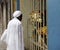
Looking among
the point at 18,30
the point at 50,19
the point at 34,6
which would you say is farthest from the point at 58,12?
the point at 34,6

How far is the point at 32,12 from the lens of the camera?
7.92 meters

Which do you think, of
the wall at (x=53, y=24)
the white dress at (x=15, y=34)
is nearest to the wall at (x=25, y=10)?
the white dress at (x=15, y=34)

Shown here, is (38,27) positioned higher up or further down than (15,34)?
higher up

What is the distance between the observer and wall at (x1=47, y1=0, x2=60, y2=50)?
19.2 ft

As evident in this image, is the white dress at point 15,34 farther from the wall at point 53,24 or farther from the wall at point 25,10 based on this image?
the wall at point 25,10

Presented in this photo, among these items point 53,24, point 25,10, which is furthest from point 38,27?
point 25,10

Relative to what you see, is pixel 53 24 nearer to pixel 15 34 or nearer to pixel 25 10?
pixel 15 34

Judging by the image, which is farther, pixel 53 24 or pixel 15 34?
pixel 15 34

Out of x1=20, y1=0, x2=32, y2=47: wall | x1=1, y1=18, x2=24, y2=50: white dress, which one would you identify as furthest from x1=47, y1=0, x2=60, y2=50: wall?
x1=20, y1=0, x2=32, y2=47: wall

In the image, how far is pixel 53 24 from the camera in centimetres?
592

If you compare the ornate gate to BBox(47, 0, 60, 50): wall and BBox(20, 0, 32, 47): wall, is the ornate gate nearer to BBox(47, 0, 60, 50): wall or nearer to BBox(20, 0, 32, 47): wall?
BBox(20, 0, 32, 47): wall

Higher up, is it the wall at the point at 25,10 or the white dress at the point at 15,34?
the wall at the point at 25,10

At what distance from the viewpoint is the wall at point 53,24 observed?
19.2ft

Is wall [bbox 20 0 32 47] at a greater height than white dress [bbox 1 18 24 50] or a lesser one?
greater
